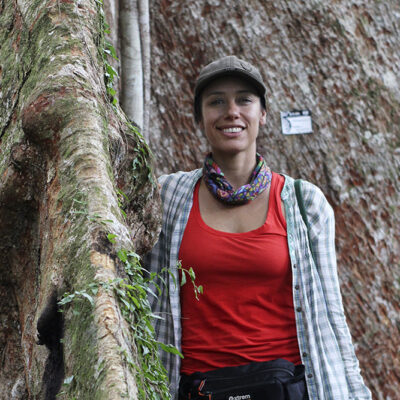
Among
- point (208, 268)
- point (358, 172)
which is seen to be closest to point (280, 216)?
point (208, 268)

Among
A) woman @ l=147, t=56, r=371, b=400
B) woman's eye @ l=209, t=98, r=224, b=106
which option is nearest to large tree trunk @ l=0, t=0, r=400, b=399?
woman @ l=147, t=56, r=371, b=400

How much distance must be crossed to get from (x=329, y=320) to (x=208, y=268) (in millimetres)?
637

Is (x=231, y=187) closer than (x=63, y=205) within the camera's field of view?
No

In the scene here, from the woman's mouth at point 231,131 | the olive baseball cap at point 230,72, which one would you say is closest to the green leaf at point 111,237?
the woman's mouth at point 231,131

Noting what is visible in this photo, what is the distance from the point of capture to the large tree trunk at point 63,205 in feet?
6.11

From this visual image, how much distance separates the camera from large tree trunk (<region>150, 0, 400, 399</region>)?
4656 millimetres

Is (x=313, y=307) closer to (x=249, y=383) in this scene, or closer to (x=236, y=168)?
(x=249, y=383)

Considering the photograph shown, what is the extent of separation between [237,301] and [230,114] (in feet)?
3.06

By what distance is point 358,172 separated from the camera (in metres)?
4.79

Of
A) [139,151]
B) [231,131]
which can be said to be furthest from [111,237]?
[231,131]

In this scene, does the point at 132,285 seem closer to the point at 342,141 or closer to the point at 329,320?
the point at 329,320

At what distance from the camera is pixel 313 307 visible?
2.92 metres

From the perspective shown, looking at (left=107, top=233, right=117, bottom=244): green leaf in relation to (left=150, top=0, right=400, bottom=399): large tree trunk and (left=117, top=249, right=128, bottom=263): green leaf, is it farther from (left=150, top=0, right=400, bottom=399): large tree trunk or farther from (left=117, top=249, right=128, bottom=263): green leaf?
(left=150, top=0, right=400, bottom=399): large tree trunk

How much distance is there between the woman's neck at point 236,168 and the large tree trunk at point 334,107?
5.62 ft
